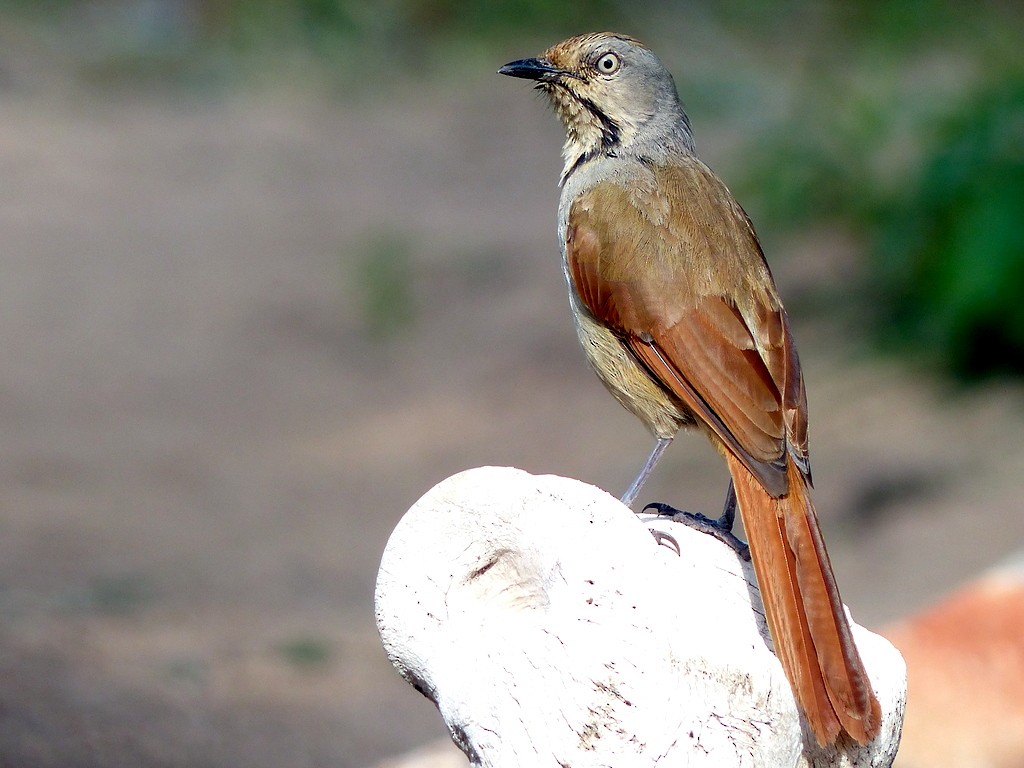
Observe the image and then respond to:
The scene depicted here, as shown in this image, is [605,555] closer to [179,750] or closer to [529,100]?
[179,750]

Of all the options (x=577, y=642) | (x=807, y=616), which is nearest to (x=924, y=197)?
(x=807, y=616)

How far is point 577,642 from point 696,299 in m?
1.39

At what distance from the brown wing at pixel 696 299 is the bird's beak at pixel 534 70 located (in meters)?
0.46

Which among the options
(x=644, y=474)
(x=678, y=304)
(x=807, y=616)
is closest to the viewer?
(x=807, y=616)

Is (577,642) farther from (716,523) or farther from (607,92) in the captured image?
(607,92)

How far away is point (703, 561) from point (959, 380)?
692 cm

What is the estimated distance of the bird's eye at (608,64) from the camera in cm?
457

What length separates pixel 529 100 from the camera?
1780 cm

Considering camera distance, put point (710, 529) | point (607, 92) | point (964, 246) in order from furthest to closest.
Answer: point (964, 246) < point (607, 92) < point (710, 529)

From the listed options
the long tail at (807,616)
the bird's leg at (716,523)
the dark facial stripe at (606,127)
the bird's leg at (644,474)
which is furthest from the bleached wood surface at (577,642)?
the dark facial stripe at (606,127)

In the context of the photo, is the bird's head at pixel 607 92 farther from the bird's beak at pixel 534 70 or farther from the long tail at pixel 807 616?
the long tail at pixel 807 616

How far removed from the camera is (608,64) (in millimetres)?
4578

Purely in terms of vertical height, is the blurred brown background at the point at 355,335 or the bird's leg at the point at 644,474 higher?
the blurred brown background at the point at 355,335

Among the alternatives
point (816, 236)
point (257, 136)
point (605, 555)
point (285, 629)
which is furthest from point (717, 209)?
point (257, 136)
